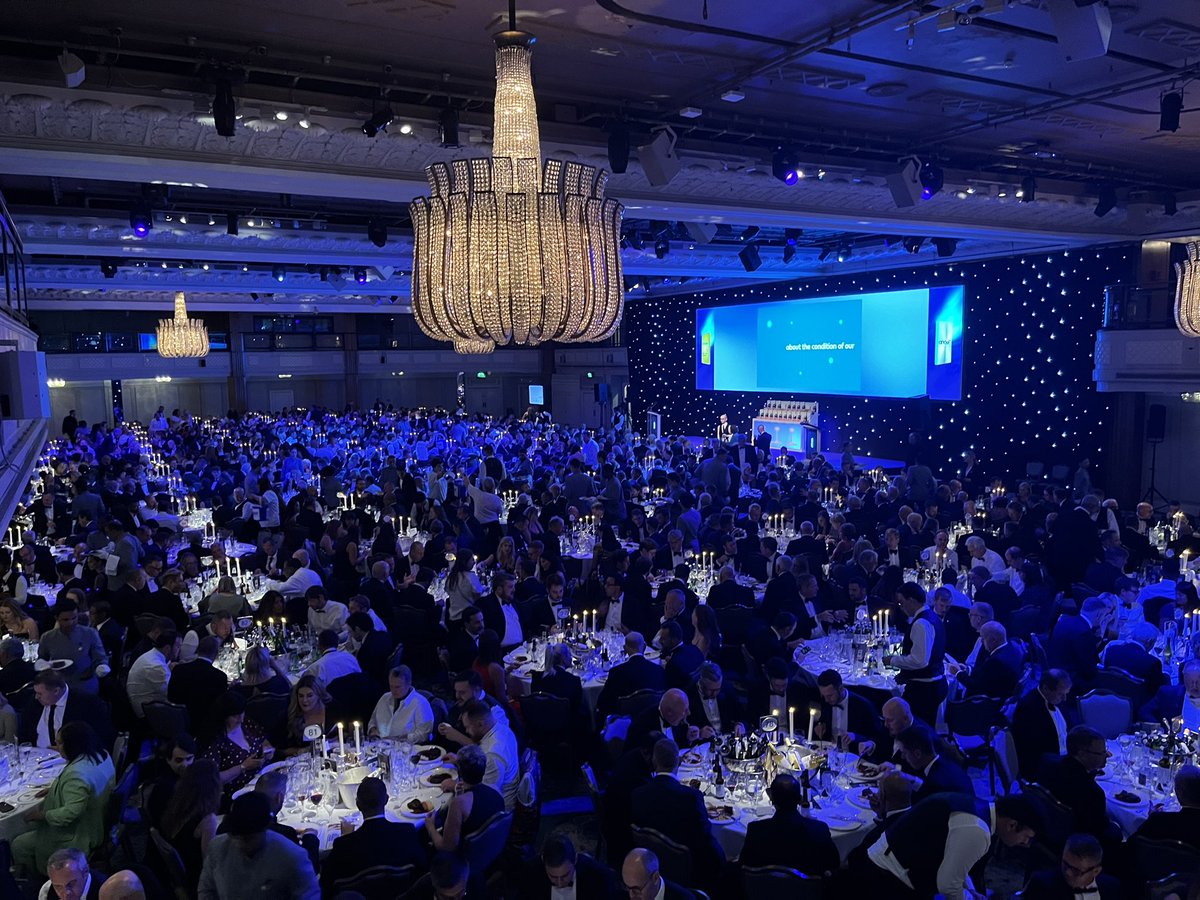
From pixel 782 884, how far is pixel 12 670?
5442 mm

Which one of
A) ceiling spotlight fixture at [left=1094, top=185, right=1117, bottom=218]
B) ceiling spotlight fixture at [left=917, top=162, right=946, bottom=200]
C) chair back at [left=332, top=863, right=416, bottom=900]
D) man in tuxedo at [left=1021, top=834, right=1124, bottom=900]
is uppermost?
ceiling spotlight fixture at [left=1094, top=185, right=1117, bottom=218]

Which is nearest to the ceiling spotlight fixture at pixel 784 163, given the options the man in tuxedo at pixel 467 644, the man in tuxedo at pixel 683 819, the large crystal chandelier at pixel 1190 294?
the large crystal chandelier at pixel 1190 294

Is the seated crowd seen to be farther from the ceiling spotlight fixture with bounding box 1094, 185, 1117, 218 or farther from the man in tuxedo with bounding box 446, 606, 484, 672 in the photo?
the ceiling spotlight fixture with bounding box 1094, 185, 1117, 218

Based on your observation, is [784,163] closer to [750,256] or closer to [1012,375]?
[750,256]

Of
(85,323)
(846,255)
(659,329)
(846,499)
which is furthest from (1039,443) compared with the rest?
(85,323)

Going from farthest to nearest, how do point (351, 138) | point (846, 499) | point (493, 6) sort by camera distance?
point (846, 499), point (351, 138), point (493, 6)

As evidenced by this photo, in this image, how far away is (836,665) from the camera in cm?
668

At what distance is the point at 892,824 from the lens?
13.6 feet

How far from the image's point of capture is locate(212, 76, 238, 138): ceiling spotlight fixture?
5.84 meters

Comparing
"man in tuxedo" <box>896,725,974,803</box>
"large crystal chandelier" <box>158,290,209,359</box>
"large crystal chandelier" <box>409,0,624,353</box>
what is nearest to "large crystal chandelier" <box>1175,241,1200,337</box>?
"man in tuxedo" <box>896,725,974,803</box>

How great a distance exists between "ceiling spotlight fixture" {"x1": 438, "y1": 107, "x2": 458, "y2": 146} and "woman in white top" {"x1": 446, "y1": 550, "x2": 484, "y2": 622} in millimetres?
3683

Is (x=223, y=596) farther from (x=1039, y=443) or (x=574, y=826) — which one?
(x=1039, y=443)

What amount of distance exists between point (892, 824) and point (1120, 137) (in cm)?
867

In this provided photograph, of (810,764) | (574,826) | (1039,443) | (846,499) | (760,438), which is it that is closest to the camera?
(810,764)
